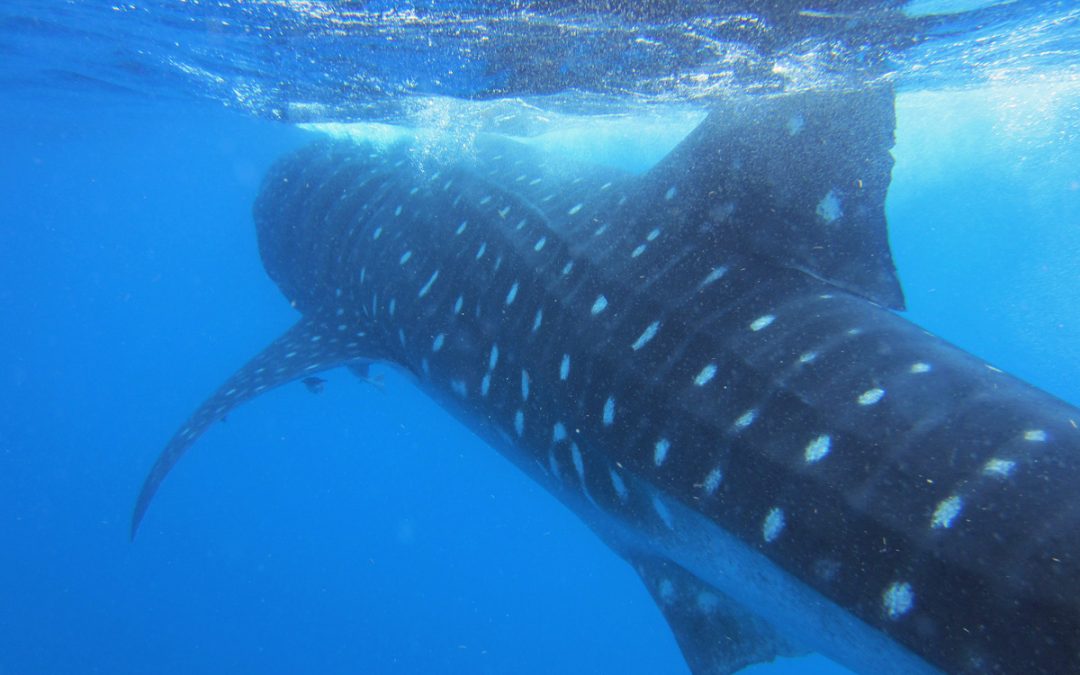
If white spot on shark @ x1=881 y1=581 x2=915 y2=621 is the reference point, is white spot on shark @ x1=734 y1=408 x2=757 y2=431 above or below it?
above

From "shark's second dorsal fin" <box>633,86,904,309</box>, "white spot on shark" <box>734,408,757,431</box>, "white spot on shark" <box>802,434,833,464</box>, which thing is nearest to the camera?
"white spot on shark" <box>802,434,833,464</box>

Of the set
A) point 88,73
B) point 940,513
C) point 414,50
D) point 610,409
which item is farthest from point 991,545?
point 88,73

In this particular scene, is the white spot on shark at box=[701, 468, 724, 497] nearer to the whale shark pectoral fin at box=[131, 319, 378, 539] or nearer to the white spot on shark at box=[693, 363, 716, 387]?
the white spot on shark at box=[693, 363, 716, 387]

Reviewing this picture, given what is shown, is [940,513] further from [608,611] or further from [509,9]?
[608,611]

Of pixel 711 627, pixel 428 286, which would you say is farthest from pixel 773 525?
pixel 428 286

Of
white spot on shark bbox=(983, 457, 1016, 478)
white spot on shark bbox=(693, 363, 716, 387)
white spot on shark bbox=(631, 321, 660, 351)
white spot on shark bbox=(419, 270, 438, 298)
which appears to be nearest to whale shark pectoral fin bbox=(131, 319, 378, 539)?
white spot on shark bbox=(419, 270, 438, 298)

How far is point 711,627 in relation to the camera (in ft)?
9.93

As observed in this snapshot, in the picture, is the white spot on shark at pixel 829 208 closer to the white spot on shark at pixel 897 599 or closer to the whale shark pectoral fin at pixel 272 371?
the white spot on shark at pixel 897 599

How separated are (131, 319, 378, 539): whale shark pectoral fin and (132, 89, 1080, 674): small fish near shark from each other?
0.06 meters

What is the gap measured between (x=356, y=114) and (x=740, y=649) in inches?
496

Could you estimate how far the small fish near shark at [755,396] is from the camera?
168cm

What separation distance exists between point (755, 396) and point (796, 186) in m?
1.44

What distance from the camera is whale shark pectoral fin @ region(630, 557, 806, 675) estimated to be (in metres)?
2.90

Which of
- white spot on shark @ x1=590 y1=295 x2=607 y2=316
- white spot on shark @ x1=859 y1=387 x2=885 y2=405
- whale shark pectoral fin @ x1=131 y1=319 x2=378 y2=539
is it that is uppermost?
white spot on shark @ x1=590 y1=295 x2=607 y2=316
